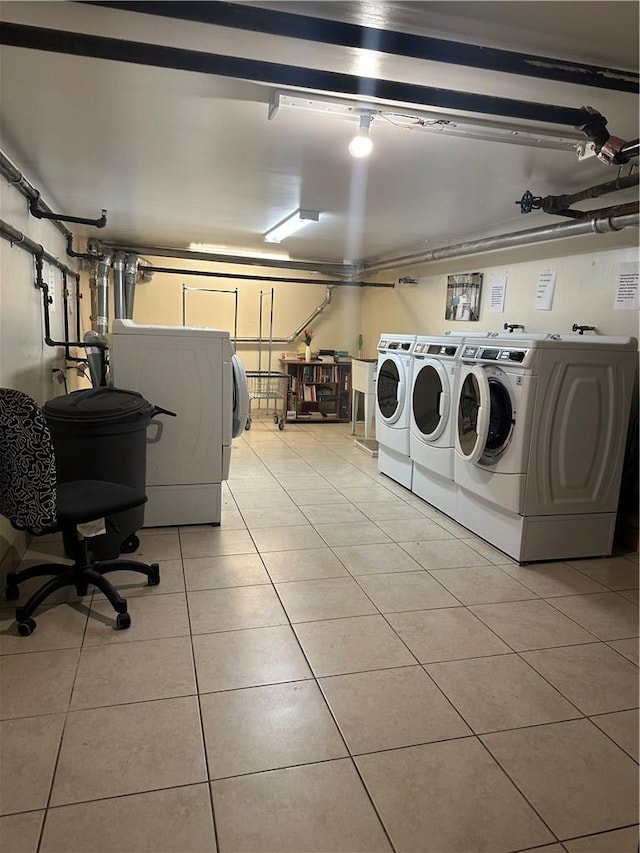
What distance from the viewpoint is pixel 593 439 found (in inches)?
124

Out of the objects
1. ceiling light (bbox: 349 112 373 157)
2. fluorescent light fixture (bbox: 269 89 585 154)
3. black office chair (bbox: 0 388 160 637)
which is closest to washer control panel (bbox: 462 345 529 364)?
fluorescent light fixture (bbox: 269 89 585 154)

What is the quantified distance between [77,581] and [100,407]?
0.88m

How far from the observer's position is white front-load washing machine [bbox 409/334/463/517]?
12.5ft

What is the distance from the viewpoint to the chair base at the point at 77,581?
2273 mm

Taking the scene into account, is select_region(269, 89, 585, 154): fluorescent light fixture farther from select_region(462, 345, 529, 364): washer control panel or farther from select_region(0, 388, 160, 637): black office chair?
select_region(0, 388, 160, 637): black office chair

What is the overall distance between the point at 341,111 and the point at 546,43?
82 cm

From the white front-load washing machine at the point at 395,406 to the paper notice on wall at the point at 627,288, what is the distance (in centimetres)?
148

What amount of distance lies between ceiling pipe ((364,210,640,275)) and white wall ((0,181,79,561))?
342 cm

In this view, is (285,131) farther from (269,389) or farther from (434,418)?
(269,389)

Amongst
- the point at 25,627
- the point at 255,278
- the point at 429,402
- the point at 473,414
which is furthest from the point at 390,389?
the point at 25,627

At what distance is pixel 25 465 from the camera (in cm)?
211

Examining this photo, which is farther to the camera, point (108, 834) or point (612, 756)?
point (612, 756)

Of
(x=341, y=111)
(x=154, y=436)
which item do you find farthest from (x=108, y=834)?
(x=341, y=111)

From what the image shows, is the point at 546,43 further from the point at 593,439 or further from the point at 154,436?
the point at 154,436
